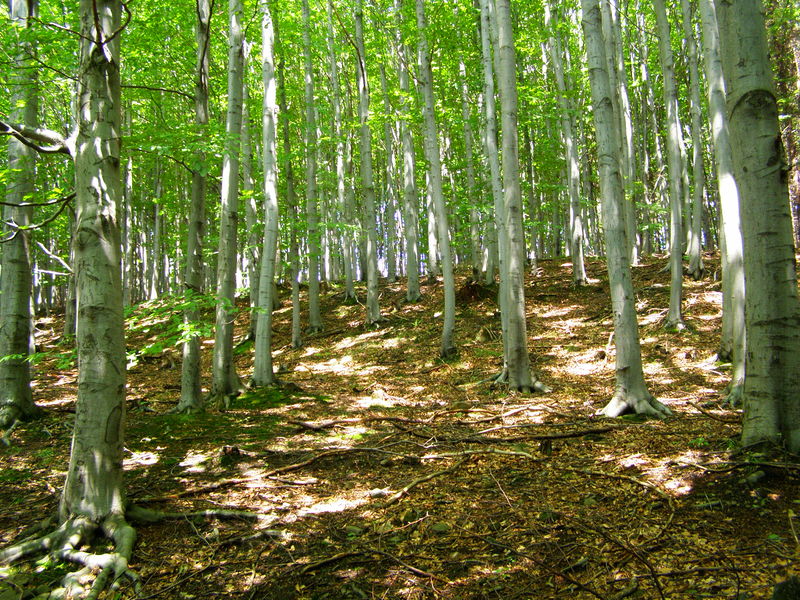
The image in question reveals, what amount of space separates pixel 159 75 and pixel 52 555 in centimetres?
1072

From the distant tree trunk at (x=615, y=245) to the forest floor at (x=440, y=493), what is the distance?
361 millimetres

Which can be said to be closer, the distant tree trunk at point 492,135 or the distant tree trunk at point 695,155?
the distant tree trunk at point 492,135

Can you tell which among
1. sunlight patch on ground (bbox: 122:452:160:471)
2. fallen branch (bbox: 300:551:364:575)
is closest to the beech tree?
fallen branch (bbox: 300:551:364:575)

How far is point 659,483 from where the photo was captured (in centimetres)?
361

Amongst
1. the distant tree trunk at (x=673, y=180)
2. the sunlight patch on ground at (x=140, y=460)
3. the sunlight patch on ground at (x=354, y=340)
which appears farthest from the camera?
the sunlight patch on ground at (x=354, y=340)

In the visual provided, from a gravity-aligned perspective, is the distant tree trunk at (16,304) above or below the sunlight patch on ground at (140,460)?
above

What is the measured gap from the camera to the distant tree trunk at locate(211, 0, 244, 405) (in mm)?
7328

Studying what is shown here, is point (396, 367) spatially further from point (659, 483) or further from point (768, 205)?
point (768, 205)

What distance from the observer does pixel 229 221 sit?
7473 mm

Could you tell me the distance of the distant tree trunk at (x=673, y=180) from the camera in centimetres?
1021

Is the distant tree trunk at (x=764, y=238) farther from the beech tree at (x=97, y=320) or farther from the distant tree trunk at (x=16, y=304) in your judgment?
the distant tree trunk at (x=16, y=304)

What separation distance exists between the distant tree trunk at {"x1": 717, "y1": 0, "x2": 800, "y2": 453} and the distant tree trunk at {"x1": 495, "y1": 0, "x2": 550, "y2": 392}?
14.2 feet

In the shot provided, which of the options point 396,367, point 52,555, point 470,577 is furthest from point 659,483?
point 396,367

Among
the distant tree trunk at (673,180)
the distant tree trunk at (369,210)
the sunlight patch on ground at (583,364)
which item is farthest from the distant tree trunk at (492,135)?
the distant tree trunk at (369,210)
